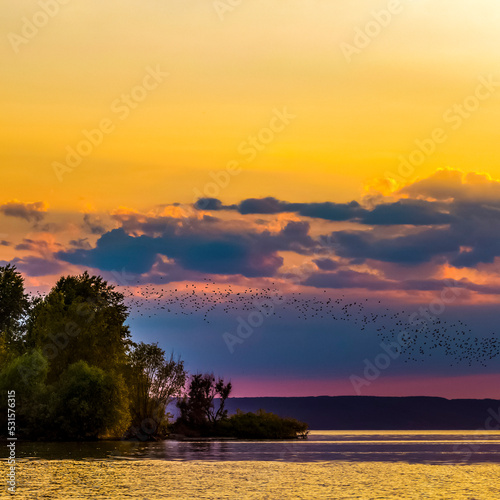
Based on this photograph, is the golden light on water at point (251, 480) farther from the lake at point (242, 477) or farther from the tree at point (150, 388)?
the tree at point (150, 388)

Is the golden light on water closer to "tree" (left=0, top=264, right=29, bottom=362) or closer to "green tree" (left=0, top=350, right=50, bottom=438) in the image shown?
"green tree" (left=0, top=350, right=50, bottom=438)

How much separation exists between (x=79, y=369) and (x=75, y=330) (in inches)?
335

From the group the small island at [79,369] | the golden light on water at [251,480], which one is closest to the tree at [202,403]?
the small island at [79,369]

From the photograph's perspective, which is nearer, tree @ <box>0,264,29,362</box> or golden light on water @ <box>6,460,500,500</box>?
golden light on water @ <box>6,460,500,500</box>

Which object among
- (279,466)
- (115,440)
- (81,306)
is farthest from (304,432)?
(279,466)

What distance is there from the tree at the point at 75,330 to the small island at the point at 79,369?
0.14 m

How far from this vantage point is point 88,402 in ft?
340

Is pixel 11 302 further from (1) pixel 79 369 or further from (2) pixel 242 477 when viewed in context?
(2) pixel 242 477

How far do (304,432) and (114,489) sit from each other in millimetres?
124149

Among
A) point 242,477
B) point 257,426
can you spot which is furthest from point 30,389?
point 257,426

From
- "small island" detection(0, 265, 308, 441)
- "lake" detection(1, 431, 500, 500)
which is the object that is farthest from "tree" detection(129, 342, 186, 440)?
"lake" detection(1, 431, 500, 500)

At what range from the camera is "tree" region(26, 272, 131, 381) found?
112 metres

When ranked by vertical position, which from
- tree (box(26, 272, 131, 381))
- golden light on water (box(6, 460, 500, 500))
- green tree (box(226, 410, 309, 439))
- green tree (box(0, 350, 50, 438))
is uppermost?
tree (box(26, 272, 131, 381))

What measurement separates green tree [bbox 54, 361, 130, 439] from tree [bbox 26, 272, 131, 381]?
285 inches
